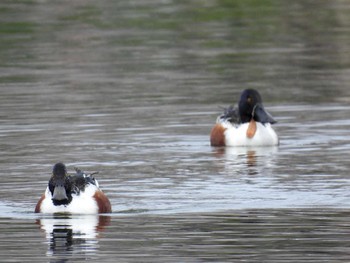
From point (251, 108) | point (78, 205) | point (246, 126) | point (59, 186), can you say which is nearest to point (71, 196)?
point (78, 205)

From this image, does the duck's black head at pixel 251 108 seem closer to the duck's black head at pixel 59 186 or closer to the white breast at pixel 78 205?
the white breast at pixel 78 205

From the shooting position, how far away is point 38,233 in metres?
14.2

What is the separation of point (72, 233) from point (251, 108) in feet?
27.0

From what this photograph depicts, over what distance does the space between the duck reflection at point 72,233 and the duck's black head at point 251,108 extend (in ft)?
23.0

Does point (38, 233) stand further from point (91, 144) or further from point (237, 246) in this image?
point (91, 144)

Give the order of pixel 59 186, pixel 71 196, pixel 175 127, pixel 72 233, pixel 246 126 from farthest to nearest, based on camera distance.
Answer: pixel 175 127, pixel 246 126, pixel 71 196, pixel 59 186, pixel 72 233

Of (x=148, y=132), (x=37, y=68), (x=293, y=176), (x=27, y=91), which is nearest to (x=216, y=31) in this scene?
(x=37, y=68)

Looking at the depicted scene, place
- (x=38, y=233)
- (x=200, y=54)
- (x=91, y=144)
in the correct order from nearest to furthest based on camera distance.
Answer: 1. (x=38, y=233)
2. (x=91, y=144)
3. (x=200, y=54)

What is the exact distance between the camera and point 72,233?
46.8ft

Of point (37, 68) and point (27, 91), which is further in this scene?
point (37, 68)

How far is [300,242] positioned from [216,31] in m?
23.2

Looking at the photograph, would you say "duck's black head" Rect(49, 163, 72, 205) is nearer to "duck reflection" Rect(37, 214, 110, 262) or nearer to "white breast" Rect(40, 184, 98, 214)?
"white breast" Rect(40, 184, 98, 214)

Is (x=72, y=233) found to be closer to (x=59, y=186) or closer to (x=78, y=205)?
(x=59, y=186)

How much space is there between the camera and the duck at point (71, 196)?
15203 millimetres
